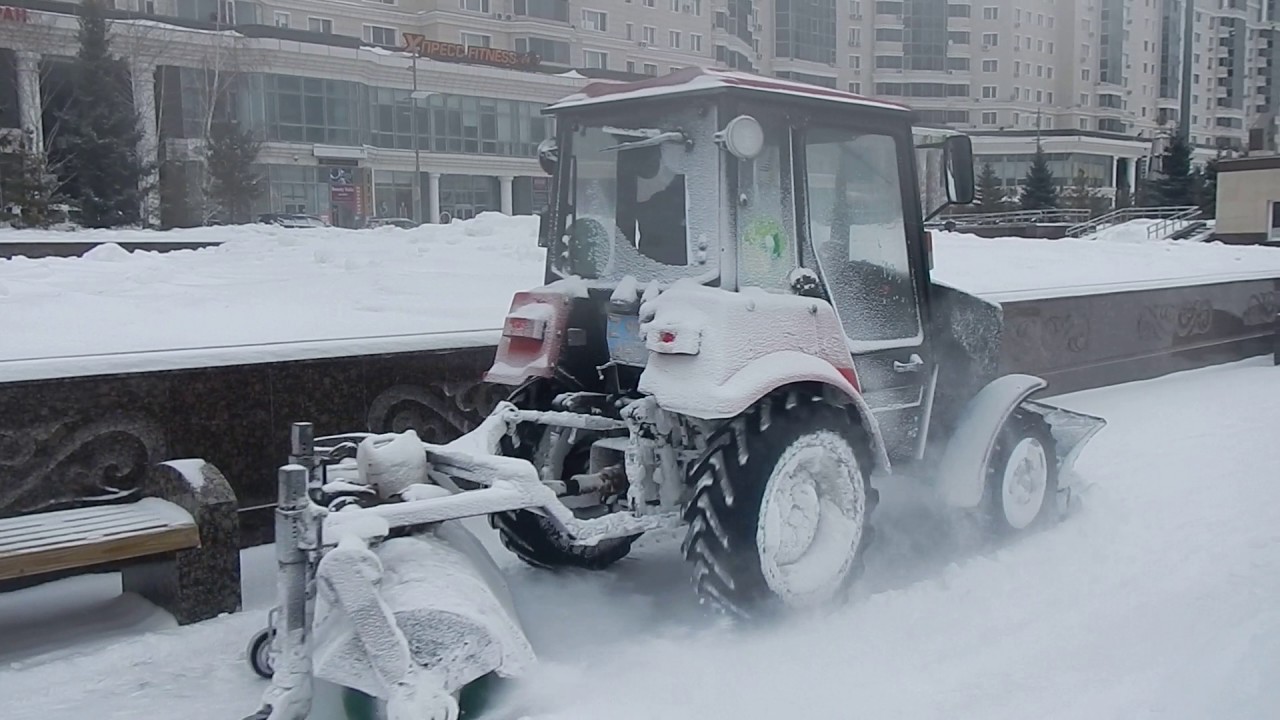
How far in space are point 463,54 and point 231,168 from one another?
14.8 meters

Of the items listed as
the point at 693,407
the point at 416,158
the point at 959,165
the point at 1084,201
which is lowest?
the point at 693,407

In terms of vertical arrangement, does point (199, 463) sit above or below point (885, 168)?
below

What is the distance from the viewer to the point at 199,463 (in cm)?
498

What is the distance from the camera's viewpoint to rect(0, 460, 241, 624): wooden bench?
14.0 ft

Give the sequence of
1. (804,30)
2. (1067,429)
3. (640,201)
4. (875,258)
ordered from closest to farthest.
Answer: (640,201)
(875,258)
(1067,429)
(804,30)

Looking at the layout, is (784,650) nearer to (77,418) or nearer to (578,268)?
(578,268)

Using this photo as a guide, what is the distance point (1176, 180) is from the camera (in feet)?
162

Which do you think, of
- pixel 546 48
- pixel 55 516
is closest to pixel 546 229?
pixel 55 516

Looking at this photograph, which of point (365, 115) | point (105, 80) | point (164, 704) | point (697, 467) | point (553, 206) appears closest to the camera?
point (164, 704)

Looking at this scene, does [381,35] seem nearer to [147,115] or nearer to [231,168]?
[147,115]

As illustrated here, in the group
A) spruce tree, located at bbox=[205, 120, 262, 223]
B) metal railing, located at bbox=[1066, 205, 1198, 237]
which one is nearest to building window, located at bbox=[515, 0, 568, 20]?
spruce tree, located at bbox=[205, 120, 262, 223]

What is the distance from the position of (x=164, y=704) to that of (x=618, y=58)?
53.0 metres

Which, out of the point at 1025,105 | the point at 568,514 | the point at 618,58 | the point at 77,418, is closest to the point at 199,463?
the point at 77,418

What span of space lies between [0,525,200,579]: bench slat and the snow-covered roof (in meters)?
2.47
